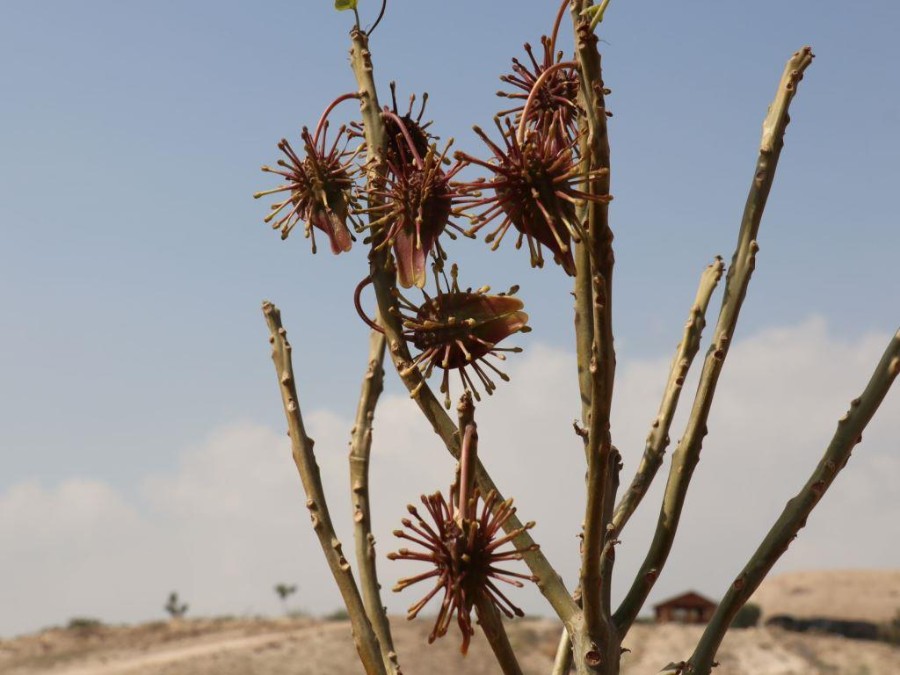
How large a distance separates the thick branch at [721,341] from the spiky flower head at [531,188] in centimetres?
39

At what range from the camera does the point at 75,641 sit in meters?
19.1

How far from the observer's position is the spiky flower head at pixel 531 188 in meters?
A: 1.35

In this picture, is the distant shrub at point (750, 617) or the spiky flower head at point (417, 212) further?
the distant shrub at point (750, 617)

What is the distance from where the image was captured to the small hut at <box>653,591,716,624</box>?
19312mm

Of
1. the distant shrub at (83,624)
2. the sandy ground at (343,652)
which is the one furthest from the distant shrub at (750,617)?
the distant shrub at (83,624)

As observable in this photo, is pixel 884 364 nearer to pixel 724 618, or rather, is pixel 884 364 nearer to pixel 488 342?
pixel 724 618

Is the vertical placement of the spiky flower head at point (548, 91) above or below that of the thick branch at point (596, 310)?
above

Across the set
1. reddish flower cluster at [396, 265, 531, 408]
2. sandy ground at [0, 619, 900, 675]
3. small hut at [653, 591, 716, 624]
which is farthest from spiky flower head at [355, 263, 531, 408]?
small hut at [653, 591, 716, 624]

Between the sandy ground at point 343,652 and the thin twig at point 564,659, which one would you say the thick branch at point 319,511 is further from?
the sandy ground at point 343,652

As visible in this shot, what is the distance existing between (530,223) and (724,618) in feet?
2.34

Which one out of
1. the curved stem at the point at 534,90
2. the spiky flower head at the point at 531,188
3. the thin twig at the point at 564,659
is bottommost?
the thin twig at the point at 564,659

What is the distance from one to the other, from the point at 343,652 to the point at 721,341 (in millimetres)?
15675

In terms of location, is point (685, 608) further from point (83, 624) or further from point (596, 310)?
point (596, 310)

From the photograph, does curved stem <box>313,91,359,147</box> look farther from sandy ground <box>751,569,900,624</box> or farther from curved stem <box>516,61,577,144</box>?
sandy ground <box>751,569,900,624</box>
